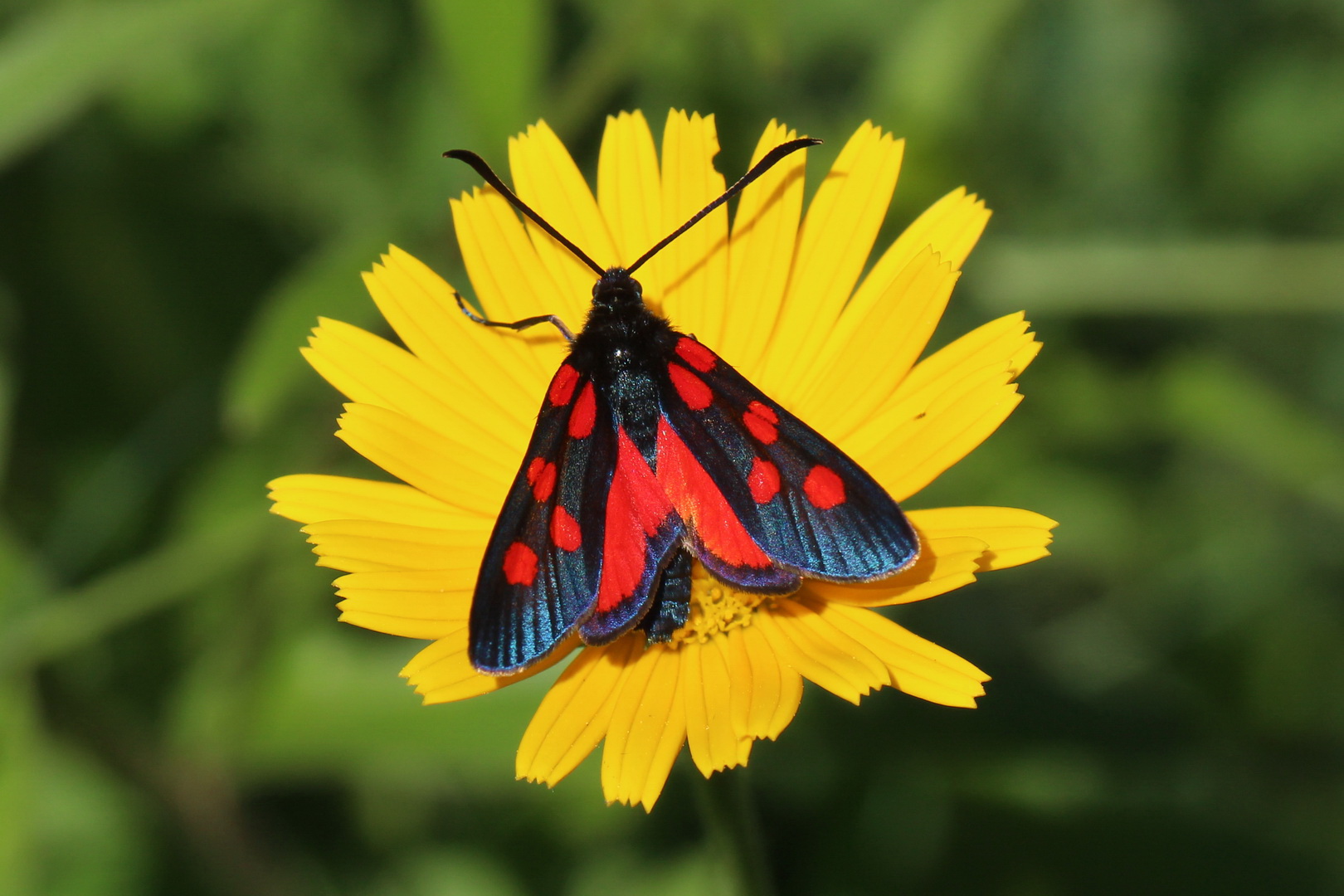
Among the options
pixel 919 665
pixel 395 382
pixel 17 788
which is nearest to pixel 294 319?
pixel 395 382

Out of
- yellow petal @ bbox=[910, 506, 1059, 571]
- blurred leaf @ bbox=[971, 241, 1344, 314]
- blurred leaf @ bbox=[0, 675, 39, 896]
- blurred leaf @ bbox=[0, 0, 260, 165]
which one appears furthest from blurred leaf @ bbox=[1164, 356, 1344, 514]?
blurred leaf @ bbox=[0, 675, 39, 896]

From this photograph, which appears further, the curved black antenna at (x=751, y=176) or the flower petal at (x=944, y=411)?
the curved black antenna at (x=751, y=176)

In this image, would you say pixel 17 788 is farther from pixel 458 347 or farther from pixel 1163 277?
pixel 1163 277

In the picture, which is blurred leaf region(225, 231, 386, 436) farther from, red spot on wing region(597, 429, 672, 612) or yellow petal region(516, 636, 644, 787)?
yellow petal region(516, 636, 644, 787)

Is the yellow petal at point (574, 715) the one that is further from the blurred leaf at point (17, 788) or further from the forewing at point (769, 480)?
the blurred leaf at point (17, 788)

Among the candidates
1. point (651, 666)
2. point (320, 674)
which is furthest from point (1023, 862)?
point (320, 674)

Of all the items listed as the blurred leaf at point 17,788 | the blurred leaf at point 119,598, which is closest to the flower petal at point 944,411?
the blurred leaf at point 119,598
